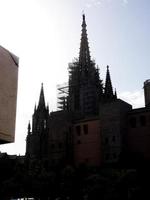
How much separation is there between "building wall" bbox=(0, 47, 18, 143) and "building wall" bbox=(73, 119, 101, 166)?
45.1 meters

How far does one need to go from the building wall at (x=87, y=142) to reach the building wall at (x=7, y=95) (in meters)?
45.1

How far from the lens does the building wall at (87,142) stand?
48406mm

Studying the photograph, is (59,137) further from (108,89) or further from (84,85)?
(108,89)

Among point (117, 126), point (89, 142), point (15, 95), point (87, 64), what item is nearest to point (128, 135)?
point (117, 126)

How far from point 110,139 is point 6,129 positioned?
44.6 m

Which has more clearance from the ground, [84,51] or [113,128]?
[84,51]

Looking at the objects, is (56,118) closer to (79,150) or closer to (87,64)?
(79,150)

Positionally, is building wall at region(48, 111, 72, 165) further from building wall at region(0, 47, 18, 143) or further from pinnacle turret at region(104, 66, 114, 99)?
building wall at region(0, 47, 18, 143)

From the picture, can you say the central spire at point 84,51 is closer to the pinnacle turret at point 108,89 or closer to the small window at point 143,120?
the pinnacle turret at point 108,89

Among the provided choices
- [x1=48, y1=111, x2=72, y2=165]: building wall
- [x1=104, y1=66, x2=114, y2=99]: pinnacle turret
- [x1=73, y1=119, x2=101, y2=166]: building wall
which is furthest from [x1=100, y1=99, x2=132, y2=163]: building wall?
[x1=104, y1=66, x2=114, y2=99]: pinnacle turret

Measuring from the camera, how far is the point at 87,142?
4959 cm

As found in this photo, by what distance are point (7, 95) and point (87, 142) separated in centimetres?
4701

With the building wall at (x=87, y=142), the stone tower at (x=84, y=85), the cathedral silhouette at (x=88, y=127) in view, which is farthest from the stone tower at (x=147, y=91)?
the stone tower at (x=84, y=85)

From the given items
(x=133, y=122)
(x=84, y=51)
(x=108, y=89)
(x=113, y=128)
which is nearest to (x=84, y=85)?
(x=108, y=89)
